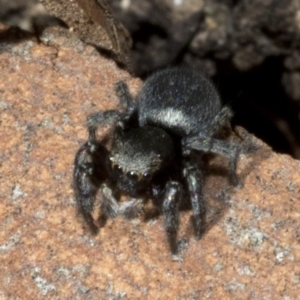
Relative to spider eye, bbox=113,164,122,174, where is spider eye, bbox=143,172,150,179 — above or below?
above

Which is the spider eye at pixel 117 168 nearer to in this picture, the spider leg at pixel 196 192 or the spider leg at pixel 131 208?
the spider leg at pixel 131 208

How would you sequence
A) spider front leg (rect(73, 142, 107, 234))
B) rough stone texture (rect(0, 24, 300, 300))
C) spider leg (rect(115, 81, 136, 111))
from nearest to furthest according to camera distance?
1. rough stone texture (rect(0, 24, 300, 300))
2. spider front leg (rect(73, 142, 107, 234))
3. spider leg (rect(115, 81, 136, 111))

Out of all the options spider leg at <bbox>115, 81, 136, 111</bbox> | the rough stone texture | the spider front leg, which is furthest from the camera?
spider leg at <bbox>115, 81, 136, 111</bbox>

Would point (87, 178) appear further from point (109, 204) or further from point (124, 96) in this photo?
point (124, 96)

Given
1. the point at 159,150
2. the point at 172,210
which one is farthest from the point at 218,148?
the point at 172,210

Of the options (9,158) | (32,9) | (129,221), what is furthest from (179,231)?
(32,9)

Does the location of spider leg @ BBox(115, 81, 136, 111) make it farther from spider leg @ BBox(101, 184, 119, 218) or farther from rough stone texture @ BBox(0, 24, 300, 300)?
spider leg @ BBox(101, 184, 119, 218)

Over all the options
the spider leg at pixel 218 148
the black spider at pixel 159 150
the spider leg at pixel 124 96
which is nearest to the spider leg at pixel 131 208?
the black spider at pixel 159 150

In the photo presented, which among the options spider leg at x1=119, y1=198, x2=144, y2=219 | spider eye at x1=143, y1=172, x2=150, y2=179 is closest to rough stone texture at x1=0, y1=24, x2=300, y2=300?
spider leg at x1=119, y1=198, x2=144, y2=219
